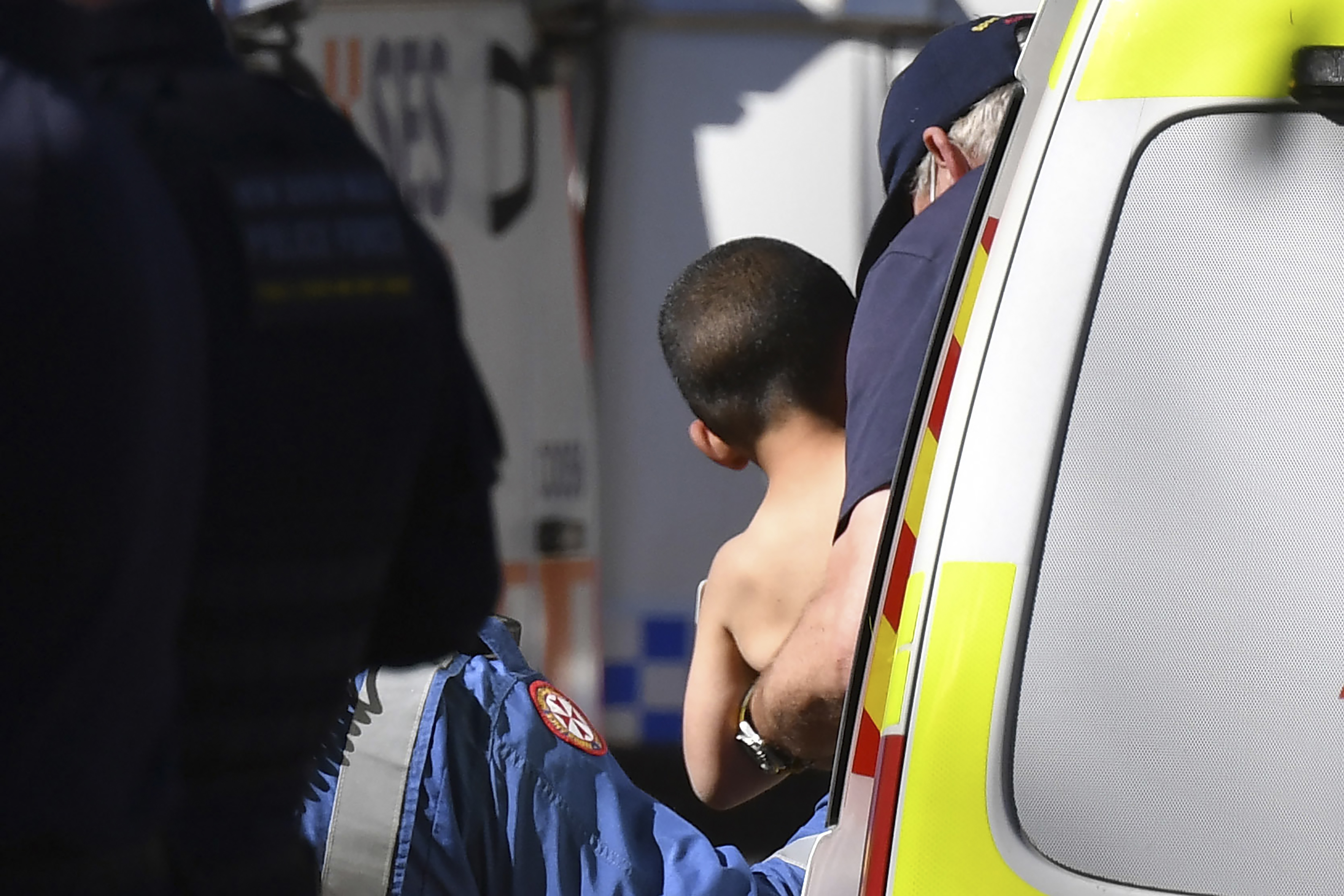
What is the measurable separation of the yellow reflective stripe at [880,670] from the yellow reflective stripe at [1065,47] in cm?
51

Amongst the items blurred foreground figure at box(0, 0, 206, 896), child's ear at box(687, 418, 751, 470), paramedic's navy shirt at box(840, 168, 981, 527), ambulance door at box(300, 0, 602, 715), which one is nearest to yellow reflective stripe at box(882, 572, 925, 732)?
paramedic's navy shirt at box(840, 168, 981, 527)

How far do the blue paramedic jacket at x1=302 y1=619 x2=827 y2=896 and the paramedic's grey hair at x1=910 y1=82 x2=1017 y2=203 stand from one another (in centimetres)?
95

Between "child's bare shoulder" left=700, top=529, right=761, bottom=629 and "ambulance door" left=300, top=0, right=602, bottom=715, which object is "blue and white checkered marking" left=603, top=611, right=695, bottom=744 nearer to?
"ambulance door" left=300, top=0, right=602, bottom=715

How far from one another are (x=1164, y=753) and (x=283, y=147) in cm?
85

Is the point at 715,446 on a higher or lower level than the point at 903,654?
lower

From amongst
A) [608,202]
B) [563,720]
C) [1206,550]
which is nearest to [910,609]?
[1206,550]

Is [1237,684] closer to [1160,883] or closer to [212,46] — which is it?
[1160,883]

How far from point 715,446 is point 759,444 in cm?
10

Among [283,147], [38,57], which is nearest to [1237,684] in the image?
[283,147]

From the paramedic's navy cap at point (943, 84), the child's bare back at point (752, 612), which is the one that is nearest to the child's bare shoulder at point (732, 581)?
the child's bare back at point (752, 612)

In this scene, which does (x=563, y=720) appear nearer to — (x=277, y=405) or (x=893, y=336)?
(x=893, y=336)

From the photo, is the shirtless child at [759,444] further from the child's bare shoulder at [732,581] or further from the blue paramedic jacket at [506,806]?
the blue paramedic jacket at [506,806]

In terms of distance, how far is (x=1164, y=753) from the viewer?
1.41 meters

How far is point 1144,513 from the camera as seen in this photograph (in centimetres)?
144
